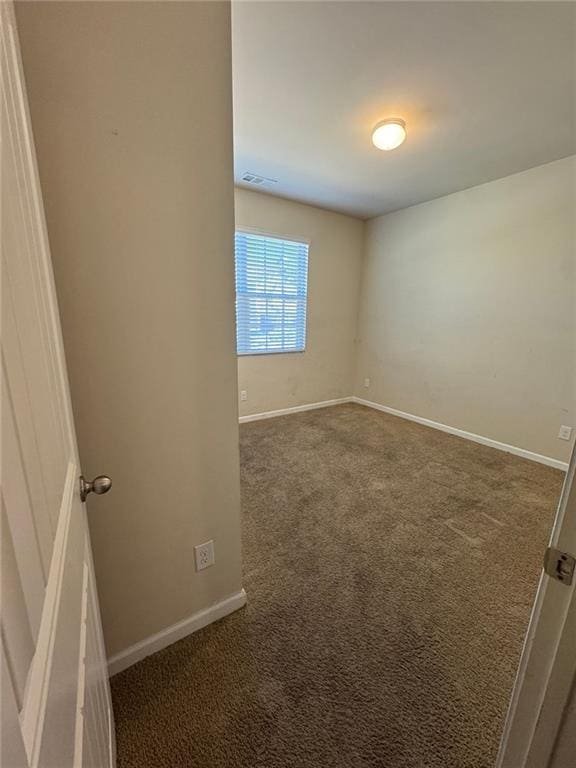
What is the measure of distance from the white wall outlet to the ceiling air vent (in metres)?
3.06

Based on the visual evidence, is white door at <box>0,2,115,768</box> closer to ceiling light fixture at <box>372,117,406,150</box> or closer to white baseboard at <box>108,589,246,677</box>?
white baseboard at <box>108,589,246,677</box>

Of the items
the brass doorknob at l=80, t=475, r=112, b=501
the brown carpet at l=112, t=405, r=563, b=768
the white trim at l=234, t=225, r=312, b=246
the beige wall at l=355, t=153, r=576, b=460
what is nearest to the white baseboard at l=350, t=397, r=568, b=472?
the beige wall at l=355, t=153, r=576, b=460

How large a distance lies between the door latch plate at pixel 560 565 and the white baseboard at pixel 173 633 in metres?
1.26

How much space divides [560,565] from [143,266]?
3.93 feet

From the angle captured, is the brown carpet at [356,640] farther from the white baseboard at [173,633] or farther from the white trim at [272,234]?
the white trim at [272,234]

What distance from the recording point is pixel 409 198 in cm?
345

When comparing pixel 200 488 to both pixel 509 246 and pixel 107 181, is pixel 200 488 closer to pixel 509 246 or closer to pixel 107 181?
pixel 107 181

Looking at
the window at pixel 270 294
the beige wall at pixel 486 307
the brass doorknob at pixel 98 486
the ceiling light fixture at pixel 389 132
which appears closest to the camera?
the brass doorknob at pixel 98 486

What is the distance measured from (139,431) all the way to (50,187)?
0.71 metres

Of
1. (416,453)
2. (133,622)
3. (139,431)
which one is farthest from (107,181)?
(416,453)

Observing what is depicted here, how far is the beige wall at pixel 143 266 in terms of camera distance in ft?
2.69

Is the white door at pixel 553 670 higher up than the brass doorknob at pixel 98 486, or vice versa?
the brass doorknob at pixel 98 486

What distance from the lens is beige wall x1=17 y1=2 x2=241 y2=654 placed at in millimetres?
819

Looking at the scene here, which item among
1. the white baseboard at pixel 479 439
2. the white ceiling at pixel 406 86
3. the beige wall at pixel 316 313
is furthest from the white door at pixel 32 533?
the beige wall at pixel 316 313
